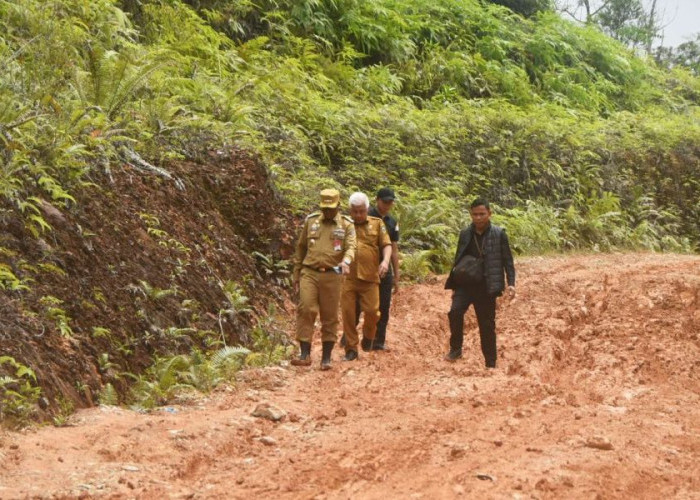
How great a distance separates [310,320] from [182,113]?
4995mm

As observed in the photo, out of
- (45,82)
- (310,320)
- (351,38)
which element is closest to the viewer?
(310,320)

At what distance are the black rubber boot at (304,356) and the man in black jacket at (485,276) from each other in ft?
5.10

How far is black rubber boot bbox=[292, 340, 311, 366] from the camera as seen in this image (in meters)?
8.84

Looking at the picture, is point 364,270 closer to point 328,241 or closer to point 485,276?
point 328,241

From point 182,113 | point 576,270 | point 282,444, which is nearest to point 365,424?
point 282,444

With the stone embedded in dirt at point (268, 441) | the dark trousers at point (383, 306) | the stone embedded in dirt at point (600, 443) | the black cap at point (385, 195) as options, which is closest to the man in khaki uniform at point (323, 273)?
the black cap at point (385, 195)

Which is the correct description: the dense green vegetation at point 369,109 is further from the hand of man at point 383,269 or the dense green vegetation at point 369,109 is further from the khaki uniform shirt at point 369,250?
the hand of man at point 383,269

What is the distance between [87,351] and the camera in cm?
727

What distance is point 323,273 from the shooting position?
8.90 metres

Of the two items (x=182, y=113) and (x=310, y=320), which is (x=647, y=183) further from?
(x=310, y=320)

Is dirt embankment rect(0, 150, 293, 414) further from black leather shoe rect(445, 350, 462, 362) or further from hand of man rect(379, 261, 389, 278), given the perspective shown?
black leather shoe rect(445, 350, 462, 362)

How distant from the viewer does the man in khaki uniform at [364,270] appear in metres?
9.38

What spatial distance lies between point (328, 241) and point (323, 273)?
33cm

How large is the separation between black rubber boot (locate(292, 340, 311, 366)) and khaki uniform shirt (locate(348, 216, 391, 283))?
0.99m
